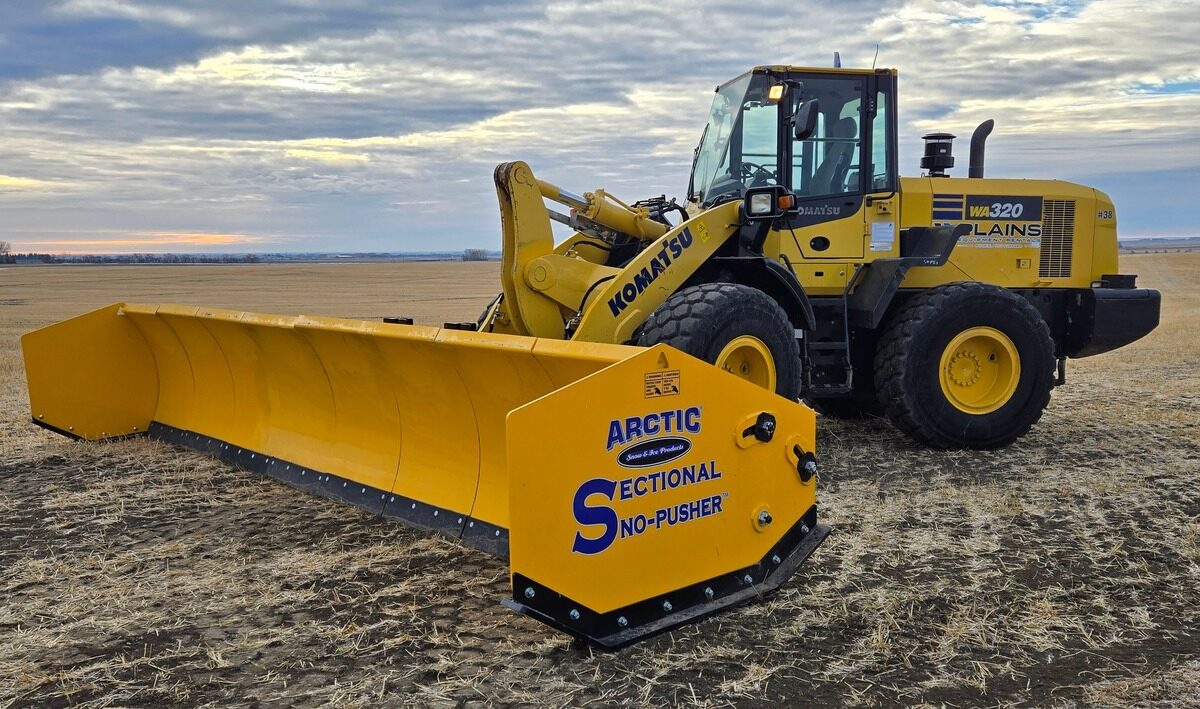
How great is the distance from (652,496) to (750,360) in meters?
2.80

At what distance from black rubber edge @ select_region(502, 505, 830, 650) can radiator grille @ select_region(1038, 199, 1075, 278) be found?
5.12 metres

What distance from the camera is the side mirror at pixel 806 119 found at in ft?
22.3

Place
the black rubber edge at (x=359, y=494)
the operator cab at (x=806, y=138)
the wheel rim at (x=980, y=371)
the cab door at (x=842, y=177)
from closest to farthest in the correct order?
1. the black rubber edge at (x=359, y=494)
2. the operator cab at (x=806, y=138)
3. the cab door at (x=842, y=177)
4. the wheel rim at (x=980, y=371)

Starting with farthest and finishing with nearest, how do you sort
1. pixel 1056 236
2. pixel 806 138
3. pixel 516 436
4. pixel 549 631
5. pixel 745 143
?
pixel 1056 236
pixel 745 143
pixel 806 138
pixel 549 631
pixel 516 436

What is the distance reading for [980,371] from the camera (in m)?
7.89

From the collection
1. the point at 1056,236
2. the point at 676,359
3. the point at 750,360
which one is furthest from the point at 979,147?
the point at 676,359

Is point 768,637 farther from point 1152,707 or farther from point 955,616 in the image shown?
point 1152,707

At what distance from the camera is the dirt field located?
354 centimetres

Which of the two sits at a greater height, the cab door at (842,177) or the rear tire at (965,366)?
the cab door at (842,177)

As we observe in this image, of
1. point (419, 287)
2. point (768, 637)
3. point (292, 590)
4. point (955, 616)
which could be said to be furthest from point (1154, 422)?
point (419, 287)

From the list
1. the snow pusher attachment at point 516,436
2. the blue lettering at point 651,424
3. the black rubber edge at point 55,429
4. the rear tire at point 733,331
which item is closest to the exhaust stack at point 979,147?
the rear tire at point 733,331

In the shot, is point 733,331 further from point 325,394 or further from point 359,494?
point 325,394

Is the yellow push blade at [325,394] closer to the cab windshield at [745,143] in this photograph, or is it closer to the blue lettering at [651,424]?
the blue lettering at [651,424]

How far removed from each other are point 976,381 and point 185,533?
241 inches
